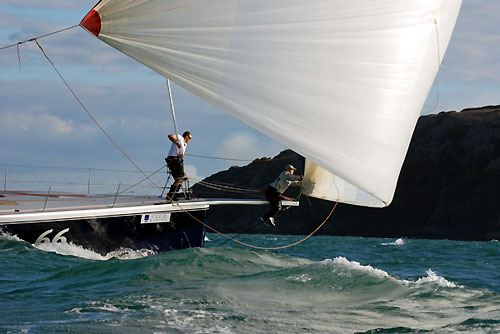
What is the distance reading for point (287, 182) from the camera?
13.1 m

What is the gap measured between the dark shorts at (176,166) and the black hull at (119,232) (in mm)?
731

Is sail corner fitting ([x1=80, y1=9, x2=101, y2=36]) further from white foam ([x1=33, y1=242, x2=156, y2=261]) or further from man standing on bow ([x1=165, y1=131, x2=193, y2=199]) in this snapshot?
white foam ([x1=33, y1=242, x2=156, y2=261])

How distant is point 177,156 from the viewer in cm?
1338

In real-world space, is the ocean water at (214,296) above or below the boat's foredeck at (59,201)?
below

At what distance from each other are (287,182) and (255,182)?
61.2 m

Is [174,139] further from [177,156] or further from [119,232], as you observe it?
[119,232]

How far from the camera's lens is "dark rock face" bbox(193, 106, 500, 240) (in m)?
63.4

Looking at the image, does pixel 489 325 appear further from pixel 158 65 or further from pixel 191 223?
pixel 191 223

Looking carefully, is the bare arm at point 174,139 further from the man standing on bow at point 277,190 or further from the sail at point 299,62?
the sail at point 299,62

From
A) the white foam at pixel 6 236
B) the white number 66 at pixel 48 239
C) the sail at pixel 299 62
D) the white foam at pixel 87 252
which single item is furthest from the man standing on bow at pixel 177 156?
the sail at pixel 299 62

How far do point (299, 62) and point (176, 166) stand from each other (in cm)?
528

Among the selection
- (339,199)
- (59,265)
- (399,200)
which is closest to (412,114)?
(339,199)

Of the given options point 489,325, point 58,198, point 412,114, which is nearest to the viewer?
point 489,325

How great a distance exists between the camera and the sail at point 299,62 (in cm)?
820
